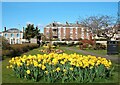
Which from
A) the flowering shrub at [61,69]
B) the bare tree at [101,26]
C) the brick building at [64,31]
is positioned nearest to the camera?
the flowering shrub at [61,69]

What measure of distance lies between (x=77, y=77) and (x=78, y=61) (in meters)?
0.51

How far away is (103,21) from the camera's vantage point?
62.8 meters

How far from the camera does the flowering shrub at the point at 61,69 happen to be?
8.58 metres

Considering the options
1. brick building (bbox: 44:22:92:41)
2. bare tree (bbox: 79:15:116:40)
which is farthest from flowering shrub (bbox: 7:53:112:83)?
brick building (bbox: 44:22:92:41)

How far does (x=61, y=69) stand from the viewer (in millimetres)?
8781

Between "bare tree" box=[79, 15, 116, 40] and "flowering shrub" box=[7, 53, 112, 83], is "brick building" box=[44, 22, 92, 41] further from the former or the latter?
"flowering shrub" box=[7, 53, 112, 83]

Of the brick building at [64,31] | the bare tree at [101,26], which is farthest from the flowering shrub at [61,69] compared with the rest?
the brick building at [64,31]

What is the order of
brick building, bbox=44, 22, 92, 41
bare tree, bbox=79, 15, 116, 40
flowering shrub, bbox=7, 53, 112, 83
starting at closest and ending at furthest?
flowering shrub, bbox=7, 53, 112, 83 < bare tree, bbox=79, 15, 116, 40 < brick building, bbox=44, 22, 92, 41

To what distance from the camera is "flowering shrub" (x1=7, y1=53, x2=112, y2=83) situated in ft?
28.1

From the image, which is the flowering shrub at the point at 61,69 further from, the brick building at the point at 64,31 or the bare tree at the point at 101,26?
the brick building at the point at 64,31

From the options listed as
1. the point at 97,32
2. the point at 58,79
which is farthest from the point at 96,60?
the point at 97,32

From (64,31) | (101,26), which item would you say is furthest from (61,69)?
(64,31)

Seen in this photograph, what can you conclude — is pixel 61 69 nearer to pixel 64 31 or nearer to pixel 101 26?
pixel 101 26

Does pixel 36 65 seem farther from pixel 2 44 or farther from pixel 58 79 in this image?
pixel 2 44
